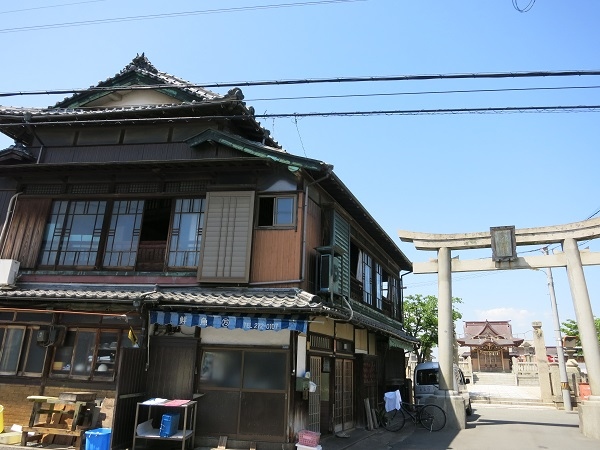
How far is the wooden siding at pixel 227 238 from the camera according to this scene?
1210 cm

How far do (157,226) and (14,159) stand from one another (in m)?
5.34

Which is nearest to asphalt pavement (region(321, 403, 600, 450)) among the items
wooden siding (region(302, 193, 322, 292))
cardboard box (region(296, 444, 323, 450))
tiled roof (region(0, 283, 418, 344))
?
cardboard box (region(296, 444, 323, 450))

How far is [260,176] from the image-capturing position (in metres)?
13.0

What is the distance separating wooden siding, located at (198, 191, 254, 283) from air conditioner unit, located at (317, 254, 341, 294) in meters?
2.28

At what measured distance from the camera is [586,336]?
15906mm

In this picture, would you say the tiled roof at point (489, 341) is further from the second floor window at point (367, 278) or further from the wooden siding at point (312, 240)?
the wooden siding at point (312, 240)

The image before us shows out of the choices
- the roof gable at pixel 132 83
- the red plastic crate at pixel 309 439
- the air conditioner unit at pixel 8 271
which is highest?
the roof gable at pixel 132 83

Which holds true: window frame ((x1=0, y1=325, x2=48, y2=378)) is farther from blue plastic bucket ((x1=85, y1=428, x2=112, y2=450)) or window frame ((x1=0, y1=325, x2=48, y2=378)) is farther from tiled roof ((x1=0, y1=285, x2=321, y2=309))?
blue plastic bucket ((x1=85, y1=428, x2=112, y2=450))

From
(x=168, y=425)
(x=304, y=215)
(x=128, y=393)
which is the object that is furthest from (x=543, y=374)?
(x=128, y=393)

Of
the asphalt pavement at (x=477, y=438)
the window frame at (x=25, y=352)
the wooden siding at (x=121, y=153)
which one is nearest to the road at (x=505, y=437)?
the asphalt pavement at (x=477, y=438)

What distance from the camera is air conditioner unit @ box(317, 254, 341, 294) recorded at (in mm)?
12664

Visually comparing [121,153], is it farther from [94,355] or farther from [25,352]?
[25,352]

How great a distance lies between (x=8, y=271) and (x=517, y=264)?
18.8 meters

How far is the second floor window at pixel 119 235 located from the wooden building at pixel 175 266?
0.04 m
